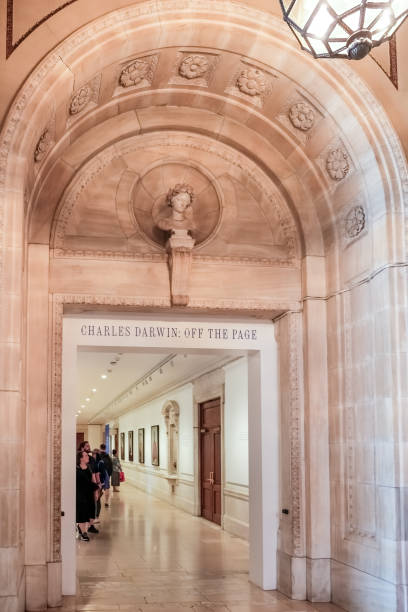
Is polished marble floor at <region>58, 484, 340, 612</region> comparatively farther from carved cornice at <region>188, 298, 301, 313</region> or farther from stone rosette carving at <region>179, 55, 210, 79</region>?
stone rosette carving at <region>179, 55, 210, 79</region>

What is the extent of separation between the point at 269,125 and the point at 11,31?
3.07 metres

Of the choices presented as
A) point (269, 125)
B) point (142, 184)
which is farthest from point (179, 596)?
point (269, 125)

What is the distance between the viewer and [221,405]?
1547 cm

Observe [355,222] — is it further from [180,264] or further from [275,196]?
[180,264]

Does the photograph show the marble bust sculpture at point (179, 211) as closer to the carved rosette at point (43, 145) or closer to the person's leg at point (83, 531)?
the carved rosette at point (43, 145)

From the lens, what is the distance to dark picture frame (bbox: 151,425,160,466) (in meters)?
24.0

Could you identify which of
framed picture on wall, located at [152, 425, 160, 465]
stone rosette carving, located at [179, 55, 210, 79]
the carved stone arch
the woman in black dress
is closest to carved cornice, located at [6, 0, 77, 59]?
stone rosette carving, located at [179, 55, 210, 79]

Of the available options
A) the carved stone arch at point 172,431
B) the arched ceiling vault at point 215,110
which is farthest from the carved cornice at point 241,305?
the carved stone arch at point 172,431

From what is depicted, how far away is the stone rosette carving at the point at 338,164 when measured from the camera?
319 inches

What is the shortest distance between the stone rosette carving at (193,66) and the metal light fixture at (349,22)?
347 cm

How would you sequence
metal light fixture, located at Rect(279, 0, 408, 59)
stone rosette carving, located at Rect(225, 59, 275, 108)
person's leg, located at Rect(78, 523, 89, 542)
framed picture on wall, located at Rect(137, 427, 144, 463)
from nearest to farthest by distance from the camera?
metal light fixture, located at Rect(279, 0, 408, 59) < stone rosette carving, located at Rect(225, 59, 275, 108) < person's leg, located at Rect(78, 523, 89, 542) < framed picture on wall, located at Rect(137, 427, 144, 463)

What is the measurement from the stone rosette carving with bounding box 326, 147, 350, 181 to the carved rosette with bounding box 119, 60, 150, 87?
6.99ft

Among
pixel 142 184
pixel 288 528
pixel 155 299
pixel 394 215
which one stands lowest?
pixel 288 528

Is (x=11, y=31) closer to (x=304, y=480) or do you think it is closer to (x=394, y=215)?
(x=394, y=215)
